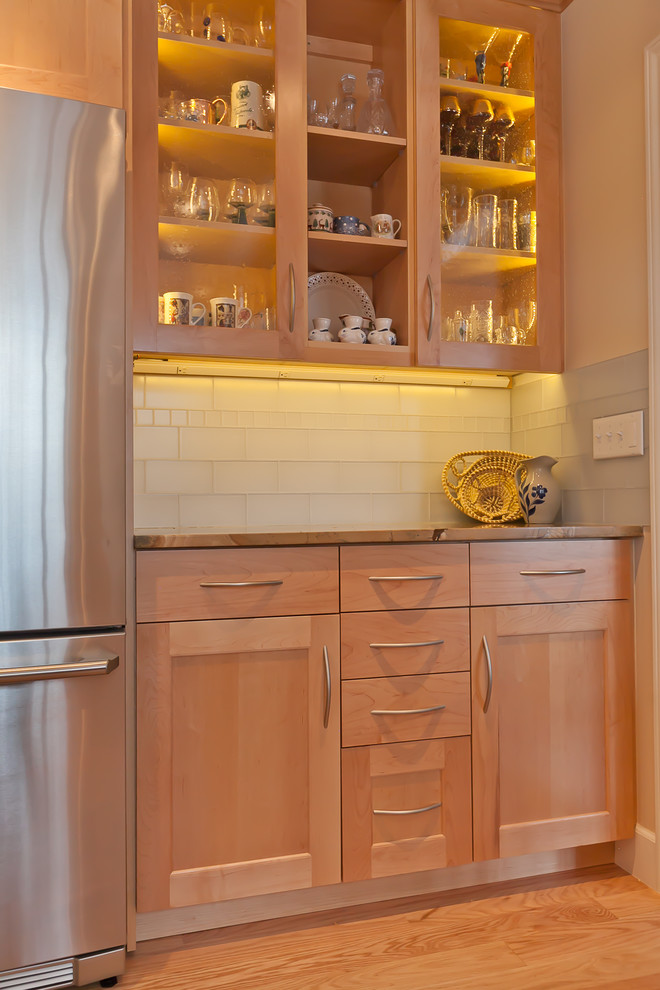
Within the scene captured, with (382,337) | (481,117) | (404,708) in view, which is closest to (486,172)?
(481,117)

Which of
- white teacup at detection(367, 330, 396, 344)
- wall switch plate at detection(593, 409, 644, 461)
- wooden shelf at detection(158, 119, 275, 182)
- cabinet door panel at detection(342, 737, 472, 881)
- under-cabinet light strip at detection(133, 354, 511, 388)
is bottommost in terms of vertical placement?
cabinet door panel at detection(342, 737, 472, 881)

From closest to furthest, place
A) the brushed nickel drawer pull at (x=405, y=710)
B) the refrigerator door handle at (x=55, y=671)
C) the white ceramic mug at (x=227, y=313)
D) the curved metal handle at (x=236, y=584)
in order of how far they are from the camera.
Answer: the refrigerator door handle at (x=55, y=671)
the curved metal handle at (x=236, y=584)
the brushed nickel drawer pull at (x=405, y=710)
the white ceramic mug at (x=227, y=313)

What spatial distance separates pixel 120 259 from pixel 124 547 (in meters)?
0.59

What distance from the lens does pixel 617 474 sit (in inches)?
75.8

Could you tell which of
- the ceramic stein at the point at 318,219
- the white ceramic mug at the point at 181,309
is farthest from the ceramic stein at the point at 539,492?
the white ceramic mug at the point at 181,309

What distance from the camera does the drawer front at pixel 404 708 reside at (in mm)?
1628

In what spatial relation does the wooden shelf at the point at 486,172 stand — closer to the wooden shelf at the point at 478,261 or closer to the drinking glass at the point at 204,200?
the wooden shelf at the point at 478,261

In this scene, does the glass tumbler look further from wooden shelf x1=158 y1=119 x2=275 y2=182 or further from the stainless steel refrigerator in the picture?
the stainless steel refrigerator

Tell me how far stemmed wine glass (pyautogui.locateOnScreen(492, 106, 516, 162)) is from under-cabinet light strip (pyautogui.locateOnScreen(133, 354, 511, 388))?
0.69 m

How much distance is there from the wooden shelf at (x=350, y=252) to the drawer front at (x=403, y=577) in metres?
0.92

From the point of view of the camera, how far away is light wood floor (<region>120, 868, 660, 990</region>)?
144 centimetres

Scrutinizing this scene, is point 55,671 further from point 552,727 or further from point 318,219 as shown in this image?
point 318,219

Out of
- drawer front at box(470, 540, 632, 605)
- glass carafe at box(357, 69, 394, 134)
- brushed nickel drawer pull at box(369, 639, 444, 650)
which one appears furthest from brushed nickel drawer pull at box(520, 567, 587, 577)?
glass carafe at box(357, 69, 394, 134)

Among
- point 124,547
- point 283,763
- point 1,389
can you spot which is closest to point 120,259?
point 1,389
